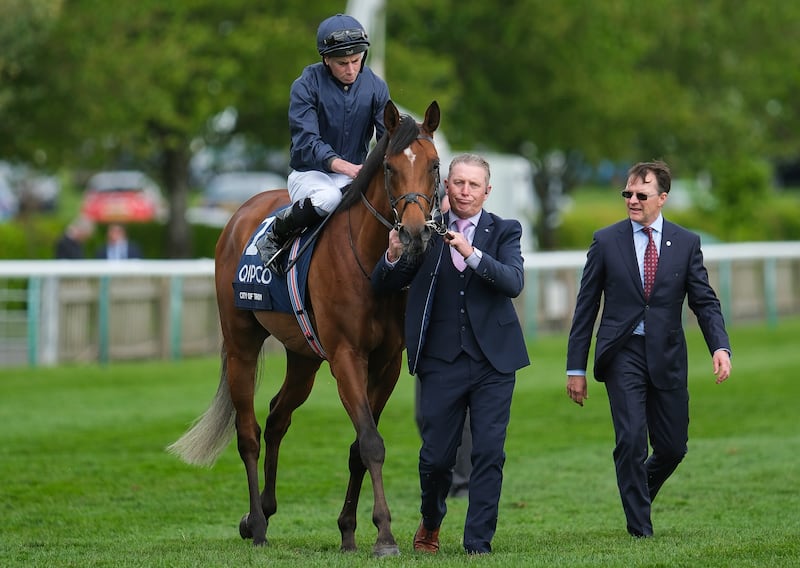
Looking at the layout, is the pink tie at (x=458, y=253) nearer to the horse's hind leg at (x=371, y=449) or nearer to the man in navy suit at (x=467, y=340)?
the man in navy suit at (x=467, y=340)

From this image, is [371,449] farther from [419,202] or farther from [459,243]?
[419,202]

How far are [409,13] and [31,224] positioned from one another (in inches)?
356

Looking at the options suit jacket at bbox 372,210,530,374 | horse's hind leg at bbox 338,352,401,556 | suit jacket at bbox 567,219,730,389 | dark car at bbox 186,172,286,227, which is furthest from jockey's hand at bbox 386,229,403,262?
dark car at bbox 186,172,286,227

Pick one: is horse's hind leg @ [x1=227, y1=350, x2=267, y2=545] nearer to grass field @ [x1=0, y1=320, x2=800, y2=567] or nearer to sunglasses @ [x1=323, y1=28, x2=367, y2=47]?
grass field @ [x1=0, y1=320, x2=800, y2=567]

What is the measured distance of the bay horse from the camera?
637cm

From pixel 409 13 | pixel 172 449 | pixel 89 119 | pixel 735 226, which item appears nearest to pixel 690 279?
pixel 172 449

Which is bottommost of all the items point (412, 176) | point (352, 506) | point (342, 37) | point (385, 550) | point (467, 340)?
point (385, 550)

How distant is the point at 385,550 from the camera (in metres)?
6.42

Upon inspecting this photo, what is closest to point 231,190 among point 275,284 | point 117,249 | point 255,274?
point 117,249

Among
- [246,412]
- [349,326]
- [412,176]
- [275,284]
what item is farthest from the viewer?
[246,412]

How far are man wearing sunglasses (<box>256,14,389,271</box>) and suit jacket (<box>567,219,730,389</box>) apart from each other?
127 cm

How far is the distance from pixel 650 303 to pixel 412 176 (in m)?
1.36

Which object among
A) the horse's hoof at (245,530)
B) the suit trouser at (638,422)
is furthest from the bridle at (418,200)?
the horse's hoof at (245,530)

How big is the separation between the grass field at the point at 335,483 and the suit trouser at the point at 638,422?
228mm
